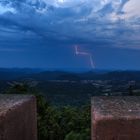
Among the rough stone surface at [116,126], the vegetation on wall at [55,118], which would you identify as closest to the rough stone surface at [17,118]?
the rough stone surface at [116,126]

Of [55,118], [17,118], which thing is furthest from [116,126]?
[55,118]

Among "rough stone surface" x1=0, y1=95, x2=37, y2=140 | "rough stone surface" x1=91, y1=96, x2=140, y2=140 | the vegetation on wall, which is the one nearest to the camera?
"rough stone surface" x1=91, y1=96, x2=140, y2=140

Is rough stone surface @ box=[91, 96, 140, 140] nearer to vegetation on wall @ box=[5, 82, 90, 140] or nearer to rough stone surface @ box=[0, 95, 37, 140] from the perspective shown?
rough stone surface @ box=[0, 95, 37, 140]

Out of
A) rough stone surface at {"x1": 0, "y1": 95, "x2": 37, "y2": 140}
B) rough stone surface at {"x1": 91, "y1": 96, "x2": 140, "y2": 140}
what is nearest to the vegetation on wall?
rough stone surface at {"x1": 0, "y1": 95, "x2": 37, "y2": 140}

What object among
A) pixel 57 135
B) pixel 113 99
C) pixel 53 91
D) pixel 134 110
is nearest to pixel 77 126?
pixel 57 135

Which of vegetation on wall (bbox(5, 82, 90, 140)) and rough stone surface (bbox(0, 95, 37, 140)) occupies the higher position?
rough stone surface (bbox(0, 95, 37, 140))

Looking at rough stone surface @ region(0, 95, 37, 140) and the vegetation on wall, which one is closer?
rough stone surface @ region(0, 95, 37, 140)

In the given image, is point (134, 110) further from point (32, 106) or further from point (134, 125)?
point (32, 106)

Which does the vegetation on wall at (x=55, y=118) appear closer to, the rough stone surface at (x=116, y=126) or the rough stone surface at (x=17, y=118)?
the rough stone surface at (x=17, y=118)

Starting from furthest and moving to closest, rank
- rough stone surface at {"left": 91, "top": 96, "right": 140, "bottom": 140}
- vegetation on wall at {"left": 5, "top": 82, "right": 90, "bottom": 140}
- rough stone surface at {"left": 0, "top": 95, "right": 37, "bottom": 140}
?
vegetation on wall at {"left": 5, "top": 82, "right": 90, "bottom": 140} → rough stone surface at {"left": 0, "top": 95, "right": 37, "bottom": 140} → rough stone surface at {"left": 91, "top": 96, "right": 140, "bottom": 140}
